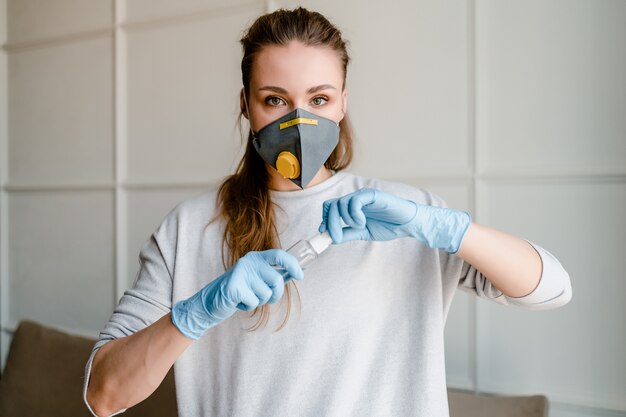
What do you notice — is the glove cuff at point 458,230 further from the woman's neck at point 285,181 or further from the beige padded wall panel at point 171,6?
the beige padded wall panel at point 171,6

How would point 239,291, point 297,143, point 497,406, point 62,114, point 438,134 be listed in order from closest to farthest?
point 239,291 → point 297,143 → point 497,406 → point 438,134 → point 62,114

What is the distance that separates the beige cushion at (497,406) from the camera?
4.60 feet

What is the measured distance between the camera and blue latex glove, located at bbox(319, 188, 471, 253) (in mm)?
983

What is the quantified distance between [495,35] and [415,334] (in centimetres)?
90

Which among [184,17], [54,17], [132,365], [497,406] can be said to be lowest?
[497,406]

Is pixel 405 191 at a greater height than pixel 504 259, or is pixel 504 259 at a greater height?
pixel 405 191

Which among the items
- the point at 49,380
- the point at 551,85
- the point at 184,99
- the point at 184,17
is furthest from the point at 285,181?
the point at 49,380

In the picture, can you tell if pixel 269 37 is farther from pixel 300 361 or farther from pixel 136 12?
pixel 136 12

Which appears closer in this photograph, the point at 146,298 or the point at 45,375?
the point at 146,298

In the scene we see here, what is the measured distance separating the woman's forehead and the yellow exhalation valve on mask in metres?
0.13

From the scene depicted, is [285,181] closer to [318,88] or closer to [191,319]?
[318,88]

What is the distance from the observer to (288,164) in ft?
3.50

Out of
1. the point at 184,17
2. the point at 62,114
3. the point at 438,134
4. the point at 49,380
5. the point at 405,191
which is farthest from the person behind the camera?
the point at 62,114

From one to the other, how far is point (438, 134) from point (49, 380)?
60.8 inches
